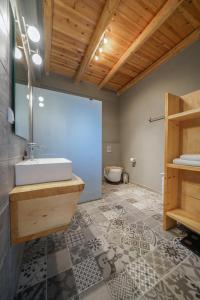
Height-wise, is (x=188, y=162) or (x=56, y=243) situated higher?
(x=188, y=162)

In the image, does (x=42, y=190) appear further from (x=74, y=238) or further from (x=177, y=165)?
(x=177, y=165)

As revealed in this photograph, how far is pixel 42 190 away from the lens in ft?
2.78

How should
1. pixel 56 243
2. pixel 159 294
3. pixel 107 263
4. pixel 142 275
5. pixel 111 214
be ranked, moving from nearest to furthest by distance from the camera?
pixel 159 294, pixel 142 275, pixel 107 263, pixel 56 243, pixel 111 214

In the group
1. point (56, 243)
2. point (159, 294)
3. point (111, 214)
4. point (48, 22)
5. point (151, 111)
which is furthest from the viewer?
point (151, 111)

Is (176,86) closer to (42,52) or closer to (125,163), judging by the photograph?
(125,163)

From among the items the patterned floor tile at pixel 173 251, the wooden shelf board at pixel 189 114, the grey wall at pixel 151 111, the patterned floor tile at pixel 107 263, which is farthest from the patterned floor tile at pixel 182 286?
the grey wall at pixel 151 111

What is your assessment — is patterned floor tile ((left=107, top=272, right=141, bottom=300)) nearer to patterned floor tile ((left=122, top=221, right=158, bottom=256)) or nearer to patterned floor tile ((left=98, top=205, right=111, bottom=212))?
patterned floor tile ((left=122, top=221, right=158, bottom=256))

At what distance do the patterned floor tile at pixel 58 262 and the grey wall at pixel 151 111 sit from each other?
2.16 m

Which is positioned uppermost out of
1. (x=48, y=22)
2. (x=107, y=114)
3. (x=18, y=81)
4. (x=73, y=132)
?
(x=48, y=22)

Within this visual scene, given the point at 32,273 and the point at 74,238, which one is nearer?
the point at 32,273

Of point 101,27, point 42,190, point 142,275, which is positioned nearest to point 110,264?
point 142,275

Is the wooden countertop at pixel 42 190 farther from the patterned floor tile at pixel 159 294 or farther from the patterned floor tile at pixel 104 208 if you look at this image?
the patterned floor tile at pixel 104 208

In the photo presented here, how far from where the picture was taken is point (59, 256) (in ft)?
3.67

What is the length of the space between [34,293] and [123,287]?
0.62m
